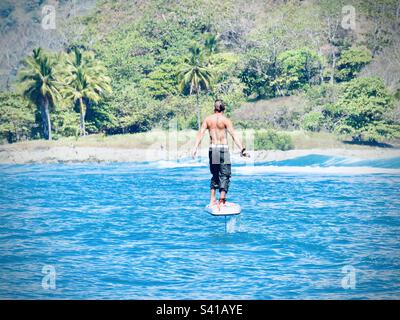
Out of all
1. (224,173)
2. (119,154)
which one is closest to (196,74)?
(119,154)

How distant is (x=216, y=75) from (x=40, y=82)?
18.9 metres

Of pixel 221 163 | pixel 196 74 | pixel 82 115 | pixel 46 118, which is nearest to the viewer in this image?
pixel 221 163

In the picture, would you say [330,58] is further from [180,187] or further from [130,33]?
[180,187]

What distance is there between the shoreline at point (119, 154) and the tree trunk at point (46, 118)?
3905 mm

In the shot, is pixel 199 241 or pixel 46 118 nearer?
pixel 199 241

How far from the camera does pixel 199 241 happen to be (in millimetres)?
17266

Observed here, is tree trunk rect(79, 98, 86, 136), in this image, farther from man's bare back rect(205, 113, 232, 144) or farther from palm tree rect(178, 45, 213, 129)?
man's bare back rect(205, 113, 232, 144)

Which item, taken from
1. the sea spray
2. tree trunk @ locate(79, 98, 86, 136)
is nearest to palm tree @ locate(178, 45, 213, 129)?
tree trunk @ locate(79, 98, 86, 136)

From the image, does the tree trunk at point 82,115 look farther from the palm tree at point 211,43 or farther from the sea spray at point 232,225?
the sea spray at point 232,225

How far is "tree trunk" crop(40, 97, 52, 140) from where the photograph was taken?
63.4 meters

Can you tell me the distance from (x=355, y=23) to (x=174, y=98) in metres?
26.1

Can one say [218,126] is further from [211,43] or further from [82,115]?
[211,43]

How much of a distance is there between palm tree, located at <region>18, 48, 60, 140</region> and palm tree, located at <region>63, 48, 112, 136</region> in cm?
180
